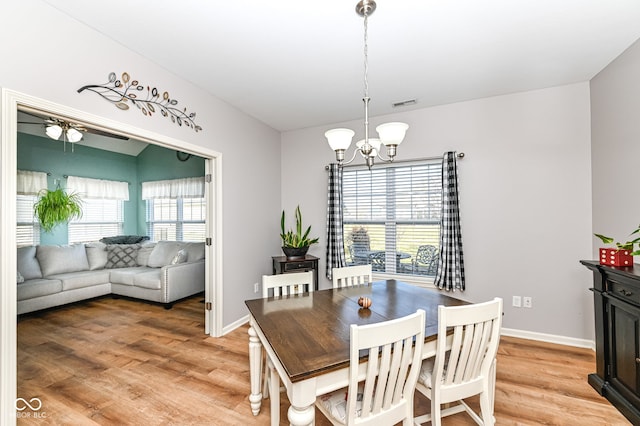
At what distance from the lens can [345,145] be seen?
1876 mm

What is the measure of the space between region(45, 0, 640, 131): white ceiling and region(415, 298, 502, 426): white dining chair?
6.22ft

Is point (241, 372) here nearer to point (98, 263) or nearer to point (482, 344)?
point (482, 344)

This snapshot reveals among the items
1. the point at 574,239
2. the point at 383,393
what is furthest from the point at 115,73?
the point at 574,239

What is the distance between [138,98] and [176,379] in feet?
7.75

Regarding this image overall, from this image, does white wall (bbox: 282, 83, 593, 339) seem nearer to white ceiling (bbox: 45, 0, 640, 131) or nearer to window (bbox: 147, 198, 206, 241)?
white ceiling (bbox: 45, 0, 640, 131)

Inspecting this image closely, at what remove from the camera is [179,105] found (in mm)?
2740

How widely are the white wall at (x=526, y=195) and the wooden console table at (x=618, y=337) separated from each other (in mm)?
786

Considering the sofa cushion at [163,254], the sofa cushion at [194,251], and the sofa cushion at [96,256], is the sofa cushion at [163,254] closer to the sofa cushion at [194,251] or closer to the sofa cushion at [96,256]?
the sofa cushion at [194,251]

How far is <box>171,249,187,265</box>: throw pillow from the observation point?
440 centimetres

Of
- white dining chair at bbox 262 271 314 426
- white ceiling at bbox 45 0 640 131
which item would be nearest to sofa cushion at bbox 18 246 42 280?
white ceiling at bbox 45 0 640 131

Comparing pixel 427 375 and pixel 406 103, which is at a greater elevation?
pixel 406 103

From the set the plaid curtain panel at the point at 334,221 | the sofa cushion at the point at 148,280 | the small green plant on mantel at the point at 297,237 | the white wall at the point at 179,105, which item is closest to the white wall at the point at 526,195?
the plaid curtain panel at the point at 334,221

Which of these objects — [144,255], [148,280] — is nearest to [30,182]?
[144,255]

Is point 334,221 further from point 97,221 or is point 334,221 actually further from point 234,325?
point 97,221
